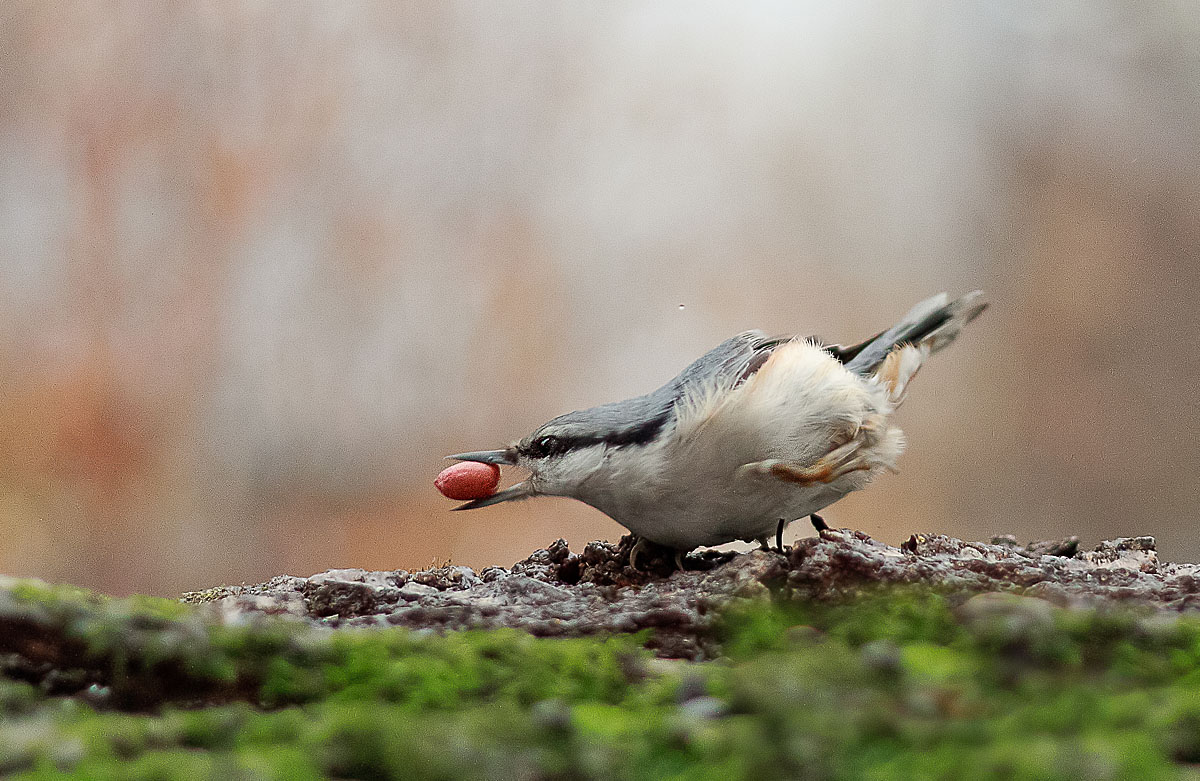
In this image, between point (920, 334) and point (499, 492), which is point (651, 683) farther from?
point (920, 334)

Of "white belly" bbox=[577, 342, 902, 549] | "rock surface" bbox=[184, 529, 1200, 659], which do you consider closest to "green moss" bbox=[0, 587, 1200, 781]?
"rock surface" bbox=[184, 529, 1200, 659]

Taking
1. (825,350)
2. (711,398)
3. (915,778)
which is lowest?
(915,778)

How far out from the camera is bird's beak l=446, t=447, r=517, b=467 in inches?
86.3

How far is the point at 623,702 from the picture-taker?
0.91m

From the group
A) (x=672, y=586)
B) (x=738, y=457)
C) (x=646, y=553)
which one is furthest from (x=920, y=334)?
(x=672, y=586)

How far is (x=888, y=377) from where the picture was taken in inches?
87.7

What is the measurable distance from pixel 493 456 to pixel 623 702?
1.34m

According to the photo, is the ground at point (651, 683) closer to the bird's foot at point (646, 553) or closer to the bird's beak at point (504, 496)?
the bird's foot at point (646, 553)

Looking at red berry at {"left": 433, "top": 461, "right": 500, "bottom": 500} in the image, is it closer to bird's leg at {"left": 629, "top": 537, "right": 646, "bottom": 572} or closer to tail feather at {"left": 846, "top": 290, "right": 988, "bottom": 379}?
bird's leg at {"left": 629, "top": 537, "right": 646, "bottom": 572}

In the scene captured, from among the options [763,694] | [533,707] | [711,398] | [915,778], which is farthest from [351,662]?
[711,398]

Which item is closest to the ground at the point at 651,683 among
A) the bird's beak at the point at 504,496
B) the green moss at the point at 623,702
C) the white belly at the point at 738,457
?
the green moss at the point at 623,702

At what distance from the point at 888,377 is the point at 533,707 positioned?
1599mm

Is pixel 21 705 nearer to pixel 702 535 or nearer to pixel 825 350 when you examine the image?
pixel 702 535

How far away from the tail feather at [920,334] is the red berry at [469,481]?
0.92 meters
